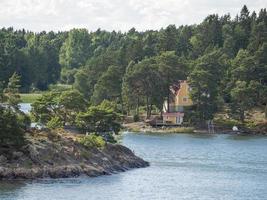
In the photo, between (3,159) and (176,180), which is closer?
(3,159)

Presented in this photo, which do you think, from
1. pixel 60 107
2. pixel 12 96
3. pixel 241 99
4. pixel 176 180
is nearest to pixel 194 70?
pixel 241 99

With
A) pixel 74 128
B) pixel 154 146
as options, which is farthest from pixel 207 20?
pixel 74 128

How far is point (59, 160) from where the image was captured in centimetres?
6625

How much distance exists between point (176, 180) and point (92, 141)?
28.4ft

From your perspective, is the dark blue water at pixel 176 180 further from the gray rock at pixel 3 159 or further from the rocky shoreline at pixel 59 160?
the gray rock at pixel 3 159

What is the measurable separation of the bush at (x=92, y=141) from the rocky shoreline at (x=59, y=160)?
0.53m

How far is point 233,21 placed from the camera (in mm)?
195375

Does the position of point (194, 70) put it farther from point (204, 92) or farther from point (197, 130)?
point (197, 130)

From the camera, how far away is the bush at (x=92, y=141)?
2830 inches

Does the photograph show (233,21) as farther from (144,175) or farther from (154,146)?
(144,175)

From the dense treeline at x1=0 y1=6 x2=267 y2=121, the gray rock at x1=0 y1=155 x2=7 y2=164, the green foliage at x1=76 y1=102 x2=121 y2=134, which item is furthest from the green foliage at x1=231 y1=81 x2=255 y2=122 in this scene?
Answer: the gray rock at x1=0 y1=155 x2=7 y2=164

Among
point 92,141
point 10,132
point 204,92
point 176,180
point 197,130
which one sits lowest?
point 176,180

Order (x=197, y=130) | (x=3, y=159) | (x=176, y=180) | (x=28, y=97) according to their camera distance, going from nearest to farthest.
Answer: (x=3, y=159)
(x=176, y=180)
(x=197, y=130)
(x=28, y=97)

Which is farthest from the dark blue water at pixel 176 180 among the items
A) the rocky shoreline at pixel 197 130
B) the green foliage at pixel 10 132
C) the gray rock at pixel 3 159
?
the rocky shoreline at pixel 197 130
